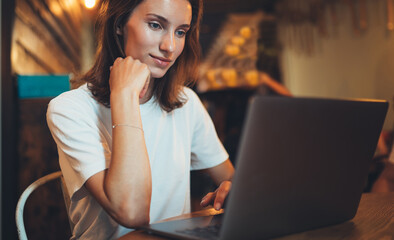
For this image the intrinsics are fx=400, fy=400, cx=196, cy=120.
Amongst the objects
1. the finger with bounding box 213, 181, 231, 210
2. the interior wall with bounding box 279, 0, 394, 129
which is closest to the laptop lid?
the finger with bounding box 213, 181, 231, 210

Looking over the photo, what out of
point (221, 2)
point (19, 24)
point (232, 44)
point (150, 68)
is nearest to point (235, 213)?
point (150, 68)

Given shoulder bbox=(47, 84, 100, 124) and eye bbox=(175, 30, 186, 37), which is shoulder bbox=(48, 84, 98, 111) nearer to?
shoulder bbox=(47, 84, 100, 124)

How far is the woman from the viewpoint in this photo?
91 cm

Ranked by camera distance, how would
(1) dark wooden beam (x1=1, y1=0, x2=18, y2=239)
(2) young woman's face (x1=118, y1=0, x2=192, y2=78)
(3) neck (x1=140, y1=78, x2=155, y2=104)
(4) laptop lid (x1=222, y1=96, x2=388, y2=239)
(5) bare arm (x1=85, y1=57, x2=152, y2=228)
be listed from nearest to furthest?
(4) laptop lid (x1=222, y1=96, x2=388, y2=239)
(5) bare arm (x1=85, y1=57, x2=152, y2=228)
(2) young woman's face (x1=118, y1=0, x2=192, y2=78)
(3) neck (x1=140, y1=78, x2=155, y2=104)
(1) dark wooden beam (x1=1, y1=0, x2=18, y2=239)

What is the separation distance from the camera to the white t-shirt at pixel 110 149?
975 millimetres

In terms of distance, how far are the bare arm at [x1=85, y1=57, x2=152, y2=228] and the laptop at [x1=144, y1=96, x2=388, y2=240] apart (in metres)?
0.11

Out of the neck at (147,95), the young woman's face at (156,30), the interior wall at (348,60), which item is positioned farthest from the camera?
the interior wall at (348,60)

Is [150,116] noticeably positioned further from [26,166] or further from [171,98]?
[26,166]

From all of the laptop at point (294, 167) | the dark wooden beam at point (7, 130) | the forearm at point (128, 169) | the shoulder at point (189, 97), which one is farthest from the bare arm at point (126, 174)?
the dark wooden beam at point (7, 130)

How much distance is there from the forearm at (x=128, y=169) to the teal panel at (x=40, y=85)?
142 cm

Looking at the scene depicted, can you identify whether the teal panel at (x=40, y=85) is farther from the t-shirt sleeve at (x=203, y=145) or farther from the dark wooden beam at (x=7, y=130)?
the t-shirt sleeve at (x=203, y=145)

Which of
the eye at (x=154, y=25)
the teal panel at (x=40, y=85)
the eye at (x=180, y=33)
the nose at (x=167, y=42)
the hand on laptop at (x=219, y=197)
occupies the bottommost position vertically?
the hand on laptop at (x=219, y=197)

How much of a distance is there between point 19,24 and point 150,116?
1.31 meters

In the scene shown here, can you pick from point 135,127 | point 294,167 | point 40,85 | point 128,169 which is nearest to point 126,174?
point 128,169
